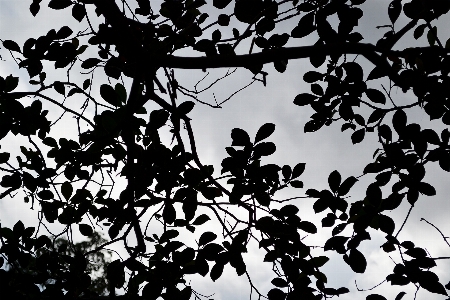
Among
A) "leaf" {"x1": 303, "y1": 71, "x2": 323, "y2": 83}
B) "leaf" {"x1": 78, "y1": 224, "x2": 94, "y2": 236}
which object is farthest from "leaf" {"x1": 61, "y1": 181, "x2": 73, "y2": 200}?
"leaf" {"x1": 303, "y1": 71, "x2": 323, "y2": 83}

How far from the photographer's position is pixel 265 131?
1793mm

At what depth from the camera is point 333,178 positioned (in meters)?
1.80

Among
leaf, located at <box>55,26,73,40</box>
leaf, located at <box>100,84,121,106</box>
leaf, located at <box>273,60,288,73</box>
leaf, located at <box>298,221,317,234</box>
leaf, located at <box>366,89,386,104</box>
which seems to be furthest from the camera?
leaf, located at <box>273,60,288,73</box>

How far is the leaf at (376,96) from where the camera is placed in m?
2.01

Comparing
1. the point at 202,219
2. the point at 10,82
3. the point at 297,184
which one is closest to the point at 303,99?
the point at 297,184

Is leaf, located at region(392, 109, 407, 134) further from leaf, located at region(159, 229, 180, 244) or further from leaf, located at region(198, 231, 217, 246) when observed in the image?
leaf, located at region(159, 229, 180, 244)

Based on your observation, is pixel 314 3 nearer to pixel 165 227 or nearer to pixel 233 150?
pixel 233 150

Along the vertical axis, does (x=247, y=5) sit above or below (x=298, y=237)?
above

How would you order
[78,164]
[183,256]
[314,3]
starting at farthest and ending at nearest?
1. [78,164]
2. [314,3]
3. [183,256]

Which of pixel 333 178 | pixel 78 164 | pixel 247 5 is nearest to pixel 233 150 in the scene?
pixel 333 178

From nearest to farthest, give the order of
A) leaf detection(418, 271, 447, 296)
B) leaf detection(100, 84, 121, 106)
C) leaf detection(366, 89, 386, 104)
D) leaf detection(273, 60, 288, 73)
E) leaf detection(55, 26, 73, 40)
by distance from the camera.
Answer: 1. leaf detection(418, 271, 447, 296)
2. leaf detection(100, 84, 121, 106)
3. leaf detection(366, 89, 386, 104)
4. leaf detection(55, 26, 73, 40)
5. leaf detection(273, 60, 288, 73)

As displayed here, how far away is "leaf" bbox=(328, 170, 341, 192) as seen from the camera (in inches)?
70.9

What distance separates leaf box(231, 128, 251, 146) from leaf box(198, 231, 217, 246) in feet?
1.43

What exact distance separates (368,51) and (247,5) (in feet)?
2.35
